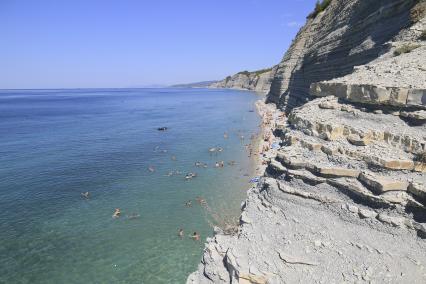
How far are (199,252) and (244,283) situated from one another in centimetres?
842

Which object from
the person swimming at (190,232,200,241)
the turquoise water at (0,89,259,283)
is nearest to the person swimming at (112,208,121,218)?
the turquoise water at (0,89,259,283)

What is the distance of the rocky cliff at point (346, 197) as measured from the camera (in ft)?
36.2

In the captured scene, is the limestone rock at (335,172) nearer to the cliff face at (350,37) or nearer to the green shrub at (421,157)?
the green shrub at (421,157)

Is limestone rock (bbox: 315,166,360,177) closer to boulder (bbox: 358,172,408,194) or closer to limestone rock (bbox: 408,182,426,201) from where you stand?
boulder (bbox: 358,172,408,194)

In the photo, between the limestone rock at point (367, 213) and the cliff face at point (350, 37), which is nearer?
the limestone rock at point (367, 213)

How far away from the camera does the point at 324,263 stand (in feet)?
36.9

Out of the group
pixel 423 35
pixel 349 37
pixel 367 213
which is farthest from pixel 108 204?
pixel 349 37

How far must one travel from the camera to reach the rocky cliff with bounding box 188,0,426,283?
11.0m

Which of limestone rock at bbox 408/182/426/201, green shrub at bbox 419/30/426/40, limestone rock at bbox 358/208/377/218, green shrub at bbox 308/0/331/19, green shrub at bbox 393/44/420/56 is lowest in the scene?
limestone rock at bbox 358/208/377/218

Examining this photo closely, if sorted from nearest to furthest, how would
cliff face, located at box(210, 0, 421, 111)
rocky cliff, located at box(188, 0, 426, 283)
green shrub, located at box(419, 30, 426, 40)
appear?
rocky cliff, located at box(188, 0, 426, 283)
green shrub, located at box(419, 30, 426, 40)
cliff face, located at box(210, 0, 421, 111)

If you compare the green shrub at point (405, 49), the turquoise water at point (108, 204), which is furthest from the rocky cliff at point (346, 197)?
the turquoise water at point (108, 204)

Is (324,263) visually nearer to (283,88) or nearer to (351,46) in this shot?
(351,46)

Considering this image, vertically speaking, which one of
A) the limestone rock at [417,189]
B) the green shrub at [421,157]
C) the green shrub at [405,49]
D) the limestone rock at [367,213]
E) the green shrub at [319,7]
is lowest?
the limestone rock at [367,213]

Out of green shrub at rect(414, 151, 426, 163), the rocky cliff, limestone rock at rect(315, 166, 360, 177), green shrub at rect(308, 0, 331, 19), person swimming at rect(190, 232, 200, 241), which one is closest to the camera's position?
the rocky cliff
